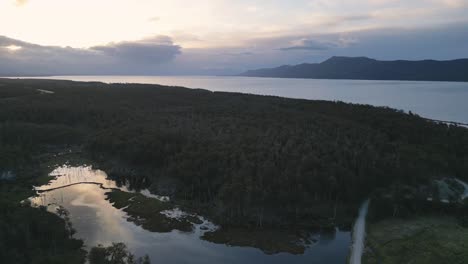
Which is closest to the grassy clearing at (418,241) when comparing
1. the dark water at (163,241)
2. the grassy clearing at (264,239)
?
the dark water at (163,241)

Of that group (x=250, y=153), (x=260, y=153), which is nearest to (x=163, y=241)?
(x=260, y=153)

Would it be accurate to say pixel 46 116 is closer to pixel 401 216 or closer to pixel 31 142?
pixel 31 142

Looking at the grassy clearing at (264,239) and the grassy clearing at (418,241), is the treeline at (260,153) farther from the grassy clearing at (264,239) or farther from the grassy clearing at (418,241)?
the grassy clearing at (418,241)

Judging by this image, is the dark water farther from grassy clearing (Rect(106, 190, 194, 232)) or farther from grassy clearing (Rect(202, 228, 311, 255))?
grassy clearing (Rect(106, 190, 194, 232))

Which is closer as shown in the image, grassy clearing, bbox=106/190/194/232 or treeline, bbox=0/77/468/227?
grassy clearing, bbox=106/190/194/232

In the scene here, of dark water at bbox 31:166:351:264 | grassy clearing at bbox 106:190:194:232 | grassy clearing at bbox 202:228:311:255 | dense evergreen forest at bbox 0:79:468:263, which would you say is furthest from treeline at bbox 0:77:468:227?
dark water at bbox 31:166:351:264

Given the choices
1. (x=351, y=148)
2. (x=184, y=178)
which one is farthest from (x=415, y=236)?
(x=184, y=178)
